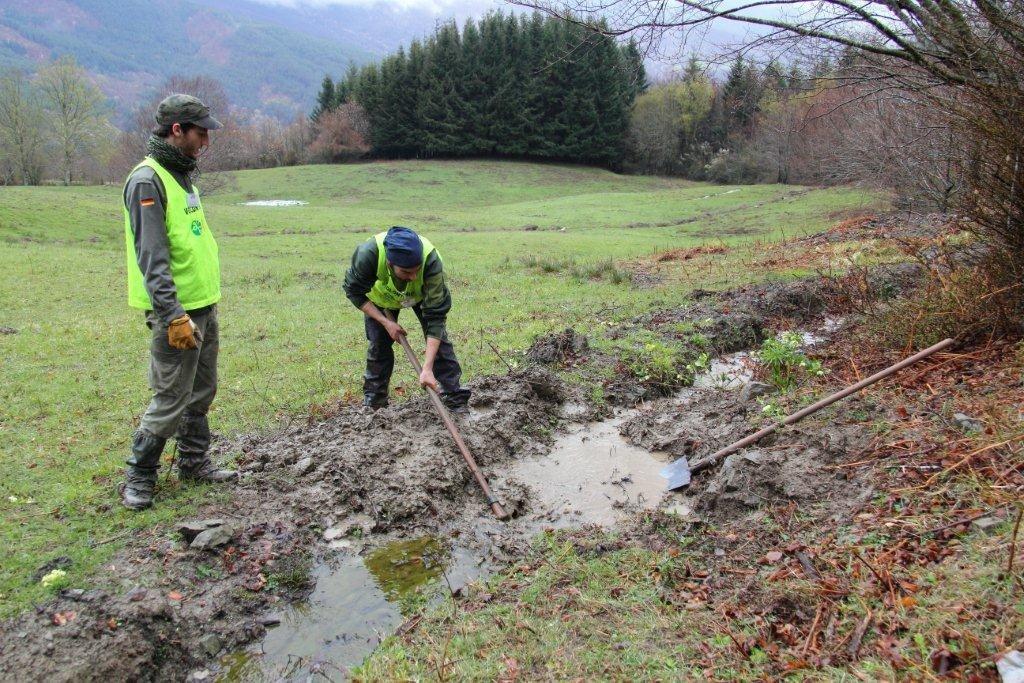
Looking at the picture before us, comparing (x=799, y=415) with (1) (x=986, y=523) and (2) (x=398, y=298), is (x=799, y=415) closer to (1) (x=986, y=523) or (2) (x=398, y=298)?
(1) (x=986, y=523)

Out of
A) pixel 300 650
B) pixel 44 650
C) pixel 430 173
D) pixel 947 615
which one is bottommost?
pixel 300 650

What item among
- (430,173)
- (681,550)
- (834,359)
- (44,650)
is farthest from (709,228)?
(430,173)

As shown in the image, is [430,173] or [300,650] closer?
[300,650]

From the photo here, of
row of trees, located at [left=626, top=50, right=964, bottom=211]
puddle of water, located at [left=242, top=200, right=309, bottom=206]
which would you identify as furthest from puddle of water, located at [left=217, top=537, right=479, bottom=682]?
puddle of water, located at [left=242, top=200, right=309, bottom=206]

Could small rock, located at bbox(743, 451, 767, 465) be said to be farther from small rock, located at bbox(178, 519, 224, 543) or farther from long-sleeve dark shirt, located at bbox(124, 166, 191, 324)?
long-sleeve dark shirt, located at bbox(124, 166, 191, 324)

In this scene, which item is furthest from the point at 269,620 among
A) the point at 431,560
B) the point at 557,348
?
the point at 557,348

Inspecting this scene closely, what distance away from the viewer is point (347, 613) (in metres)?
4.06

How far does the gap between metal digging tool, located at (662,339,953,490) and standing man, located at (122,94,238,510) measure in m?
3.61

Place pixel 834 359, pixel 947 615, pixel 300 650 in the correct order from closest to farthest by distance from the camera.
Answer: pixel 947 615
pixel 300 650
pixel 834 359

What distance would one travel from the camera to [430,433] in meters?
6.01

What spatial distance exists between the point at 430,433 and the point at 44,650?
316cm

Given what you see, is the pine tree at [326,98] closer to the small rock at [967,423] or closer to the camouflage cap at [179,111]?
the camouflage cap at [179,111]

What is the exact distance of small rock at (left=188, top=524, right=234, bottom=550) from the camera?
429 centimetres

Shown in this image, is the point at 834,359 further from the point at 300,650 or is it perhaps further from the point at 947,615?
the point at 300,650
